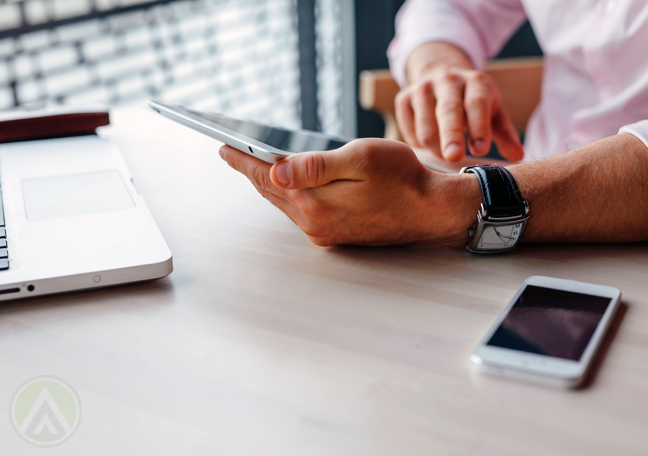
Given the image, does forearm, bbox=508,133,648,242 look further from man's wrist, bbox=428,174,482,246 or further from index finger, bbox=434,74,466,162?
index finger, bbox=434,74,466,162

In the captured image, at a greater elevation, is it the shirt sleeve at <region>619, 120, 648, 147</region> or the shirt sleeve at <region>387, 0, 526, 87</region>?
the shirt sleeve at <region>387, 0, 526, 87</region>

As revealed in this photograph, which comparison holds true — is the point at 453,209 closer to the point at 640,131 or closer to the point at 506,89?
the point at 640,131

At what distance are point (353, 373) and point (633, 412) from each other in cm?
16

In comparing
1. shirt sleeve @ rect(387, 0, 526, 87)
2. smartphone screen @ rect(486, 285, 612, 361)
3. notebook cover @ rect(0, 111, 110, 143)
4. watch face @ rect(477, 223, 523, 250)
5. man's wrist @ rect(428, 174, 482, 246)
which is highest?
shirt sleeve @ rect(387, 0, 526, 87)

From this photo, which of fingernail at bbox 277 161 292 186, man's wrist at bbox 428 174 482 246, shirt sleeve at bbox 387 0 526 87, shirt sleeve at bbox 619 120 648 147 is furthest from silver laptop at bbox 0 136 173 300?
shirt sleeve at bbox 387 0 526 87

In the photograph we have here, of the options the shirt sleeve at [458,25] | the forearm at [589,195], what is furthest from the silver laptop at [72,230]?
the shirt sleeve at [458,25]

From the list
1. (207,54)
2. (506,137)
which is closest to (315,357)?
(506,137)

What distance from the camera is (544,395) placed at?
33 cm

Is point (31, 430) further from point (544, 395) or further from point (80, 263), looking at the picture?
point (544, 395)

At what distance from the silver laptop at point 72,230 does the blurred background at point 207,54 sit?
0.54 m

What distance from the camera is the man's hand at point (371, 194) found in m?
0.49

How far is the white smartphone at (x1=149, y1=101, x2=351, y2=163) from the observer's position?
0.50 meters

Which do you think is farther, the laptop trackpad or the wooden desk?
the laptop trackpad

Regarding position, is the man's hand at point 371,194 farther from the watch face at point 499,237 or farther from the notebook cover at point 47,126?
the notebook cover at point 47,126
